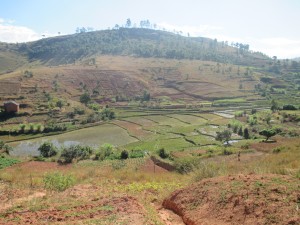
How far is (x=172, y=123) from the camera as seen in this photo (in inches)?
2827

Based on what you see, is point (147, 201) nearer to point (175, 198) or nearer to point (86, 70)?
point (175, 198)

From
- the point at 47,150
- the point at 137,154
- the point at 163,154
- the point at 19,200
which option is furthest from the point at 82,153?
the point at 19,200

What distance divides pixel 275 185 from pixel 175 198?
4.16 metres

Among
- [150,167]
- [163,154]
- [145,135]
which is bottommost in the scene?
[145,135]

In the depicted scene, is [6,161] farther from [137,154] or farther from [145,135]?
[145,135]

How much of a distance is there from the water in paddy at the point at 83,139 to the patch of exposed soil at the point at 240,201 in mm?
43382

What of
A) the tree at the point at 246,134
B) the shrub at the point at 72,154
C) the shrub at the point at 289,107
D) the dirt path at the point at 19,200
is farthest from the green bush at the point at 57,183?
the shrub at the point at 289,107

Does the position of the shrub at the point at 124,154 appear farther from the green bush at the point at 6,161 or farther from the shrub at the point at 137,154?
the green bush at the point at 6,161

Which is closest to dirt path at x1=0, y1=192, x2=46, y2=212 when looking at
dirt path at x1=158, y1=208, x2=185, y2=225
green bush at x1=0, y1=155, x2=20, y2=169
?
dirt path at x1=158, y1=208, x2=185, y2=225

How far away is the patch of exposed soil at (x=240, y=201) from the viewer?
9680mm

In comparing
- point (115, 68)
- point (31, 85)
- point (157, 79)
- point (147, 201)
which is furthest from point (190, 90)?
point (147, 201)

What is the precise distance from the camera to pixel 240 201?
35.2ft

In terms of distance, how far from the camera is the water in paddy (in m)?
54.2

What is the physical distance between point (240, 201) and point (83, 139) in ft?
169
